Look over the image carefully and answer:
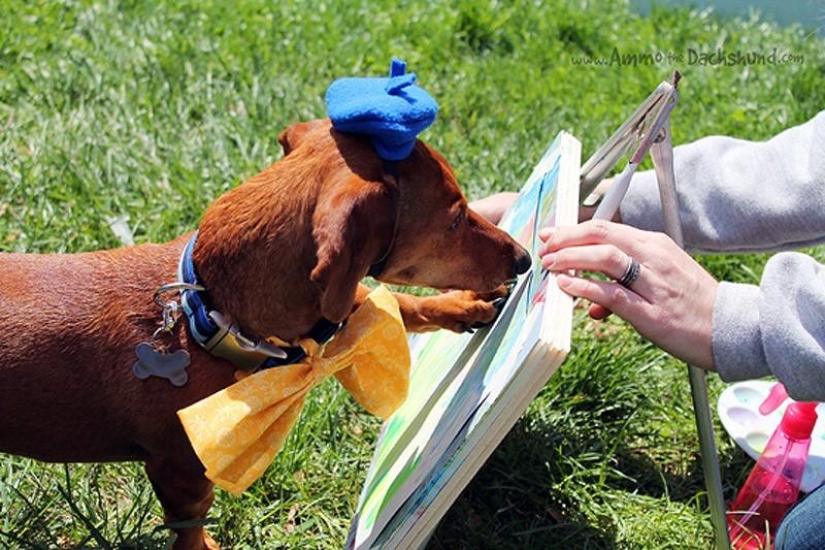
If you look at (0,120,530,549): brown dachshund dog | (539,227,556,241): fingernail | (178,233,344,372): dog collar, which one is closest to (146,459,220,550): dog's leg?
(0,120,530,549): brown dachshund dog

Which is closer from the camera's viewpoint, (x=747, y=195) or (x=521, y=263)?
(x=521, y=263)

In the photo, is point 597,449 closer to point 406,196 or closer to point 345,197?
point 406,196

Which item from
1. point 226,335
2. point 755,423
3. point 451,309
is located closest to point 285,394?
point 226,335

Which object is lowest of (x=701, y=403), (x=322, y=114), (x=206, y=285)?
(x=322, y=114)

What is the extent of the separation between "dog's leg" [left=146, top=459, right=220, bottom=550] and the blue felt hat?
104 cm

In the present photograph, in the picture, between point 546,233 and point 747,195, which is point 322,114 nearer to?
point 747,195

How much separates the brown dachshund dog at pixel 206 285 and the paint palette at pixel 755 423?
1.28 meters

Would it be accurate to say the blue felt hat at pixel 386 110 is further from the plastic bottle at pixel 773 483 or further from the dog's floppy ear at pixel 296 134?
the plastic bottle at pixel 773 483

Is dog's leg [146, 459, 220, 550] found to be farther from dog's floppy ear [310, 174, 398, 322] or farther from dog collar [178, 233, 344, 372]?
dog's floppy ear [310, 174, 398, 322]

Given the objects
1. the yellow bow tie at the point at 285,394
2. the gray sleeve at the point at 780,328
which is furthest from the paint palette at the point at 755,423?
the yellow bow tie at the point at 285,394

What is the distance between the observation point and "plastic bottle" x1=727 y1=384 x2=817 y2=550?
3262 millimetres

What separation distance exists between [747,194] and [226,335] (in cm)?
165

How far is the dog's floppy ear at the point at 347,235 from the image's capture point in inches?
91.6

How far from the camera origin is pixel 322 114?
5098 mm
